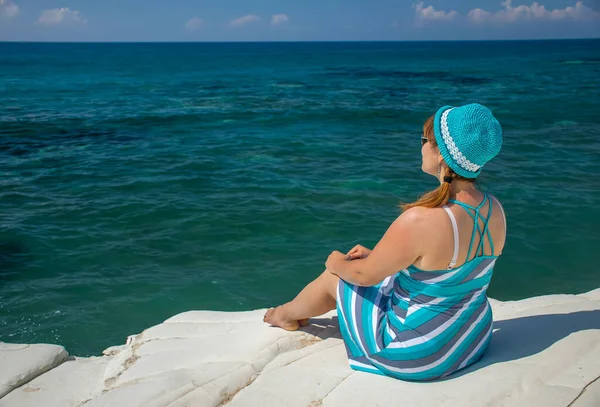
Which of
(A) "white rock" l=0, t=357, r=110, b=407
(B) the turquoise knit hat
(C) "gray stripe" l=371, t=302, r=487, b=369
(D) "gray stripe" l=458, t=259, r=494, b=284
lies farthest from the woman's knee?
(A) "white rock" l=0, t=357, r=110, b=407

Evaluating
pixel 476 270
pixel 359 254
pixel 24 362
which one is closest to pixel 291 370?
pixel 359 254

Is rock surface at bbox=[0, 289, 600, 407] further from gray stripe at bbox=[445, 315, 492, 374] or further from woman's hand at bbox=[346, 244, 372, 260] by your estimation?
woman's hand at bbox=[346, 244, 372, 260]

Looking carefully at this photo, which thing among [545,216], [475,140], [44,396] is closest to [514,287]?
[545,216]

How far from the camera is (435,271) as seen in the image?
10.1 feet

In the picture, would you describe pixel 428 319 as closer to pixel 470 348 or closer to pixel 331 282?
pixel 470 348

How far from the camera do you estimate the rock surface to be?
10.5 feet

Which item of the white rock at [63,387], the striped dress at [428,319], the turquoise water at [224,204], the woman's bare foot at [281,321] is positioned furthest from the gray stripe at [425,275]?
the turquoise water at [224,204]

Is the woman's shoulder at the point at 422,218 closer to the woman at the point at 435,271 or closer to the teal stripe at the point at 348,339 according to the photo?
the woman at the point at 435,271

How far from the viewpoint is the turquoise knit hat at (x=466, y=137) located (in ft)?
Result: 9.59

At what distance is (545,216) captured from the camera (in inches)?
387

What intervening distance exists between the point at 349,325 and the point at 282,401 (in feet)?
1.98

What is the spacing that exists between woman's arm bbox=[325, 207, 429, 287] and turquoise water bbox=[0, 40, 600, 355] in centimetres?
430

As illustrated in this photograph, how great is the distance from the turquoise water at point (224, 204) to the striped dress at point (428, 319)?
4.04 meters

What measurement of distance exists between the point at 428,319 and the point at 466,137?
1.02m
